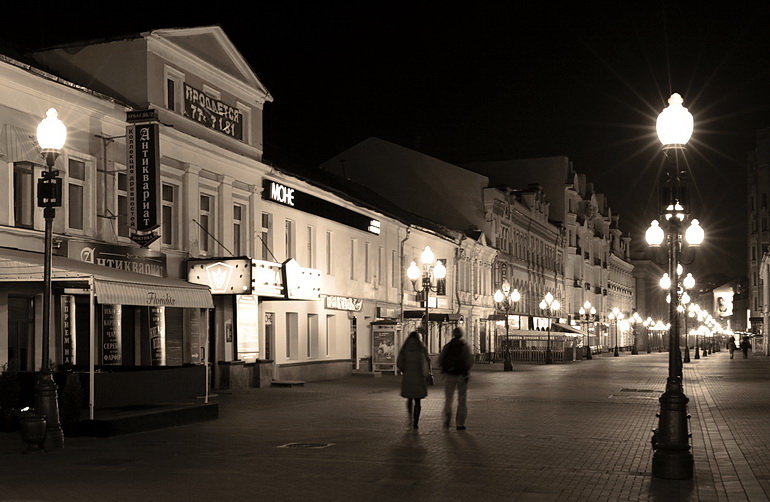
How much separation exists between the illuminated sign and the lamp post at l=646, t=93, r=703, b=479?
18718mm

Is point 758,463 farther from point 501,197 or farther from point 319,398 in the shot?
point 501,197

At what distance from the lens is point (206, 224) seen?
28.9 meters

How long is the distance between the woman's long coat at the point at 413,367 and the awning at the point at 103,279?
434 cm

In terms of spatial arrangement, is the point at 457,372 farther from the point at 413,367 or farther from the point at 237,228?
the point at 237,228

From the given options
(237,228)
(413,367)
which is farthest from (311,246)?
(413,367)

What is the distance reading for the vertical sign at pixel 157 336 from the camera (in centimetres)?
2561

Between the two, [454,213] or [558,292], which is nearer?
[454,213]

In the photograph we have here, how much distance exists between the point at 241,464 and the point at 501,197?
169 feet

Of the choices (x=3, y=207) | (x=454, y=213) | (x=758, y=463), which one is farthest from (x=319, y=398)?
(x=454, y=213)

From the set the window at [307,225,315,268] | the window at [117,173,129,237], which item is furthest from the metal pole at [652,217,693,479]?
the window at [307,225,315,268]

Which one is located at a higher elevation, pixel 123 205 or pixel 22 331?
pixel 123 205

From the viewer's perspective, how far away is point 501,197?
6350cm

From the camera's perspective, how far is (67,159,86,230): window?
74.9 feet

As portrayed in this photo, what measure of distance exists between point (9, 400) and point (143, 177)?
24.7 ft
